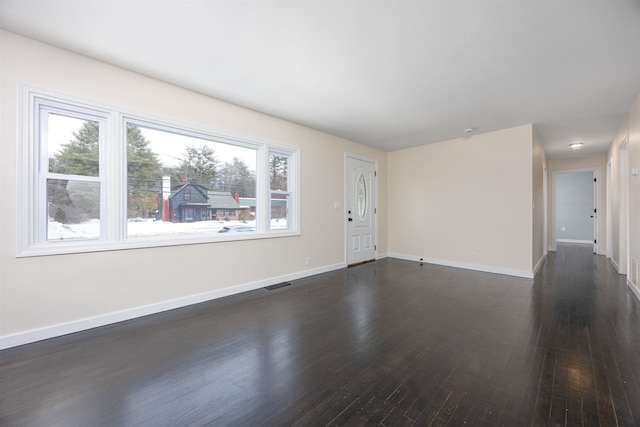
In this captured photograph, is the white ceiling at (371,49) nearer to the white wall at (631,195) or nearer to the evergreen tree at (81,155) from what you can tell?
the white wall at (631,195)

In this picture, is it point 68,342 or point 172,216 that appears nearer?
point 68,342

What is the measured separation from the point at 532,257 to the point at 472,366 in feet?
11.5

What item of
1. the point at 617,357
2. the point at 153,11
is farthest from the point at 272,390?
the point at 153,11

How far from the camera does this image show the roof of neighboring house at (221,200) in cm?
357

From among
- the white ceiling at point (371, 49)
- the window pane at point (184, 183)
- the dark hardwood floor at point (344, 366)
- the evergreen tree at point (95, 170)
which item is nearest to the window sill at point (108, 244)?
the window pane at point (184, 183)

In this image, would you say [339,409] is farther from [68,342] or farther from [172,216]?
[172,216]

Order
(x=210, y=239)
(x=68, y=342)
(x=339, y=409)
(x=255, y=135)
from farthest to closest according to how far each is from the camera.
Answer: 1. (x=255, y=135)
2. (x=210, y=239)
3. (x=68, y=342)
4. (x=339, y=409)

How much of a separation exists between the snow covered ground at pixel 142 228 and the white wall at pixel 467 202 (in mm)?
3647

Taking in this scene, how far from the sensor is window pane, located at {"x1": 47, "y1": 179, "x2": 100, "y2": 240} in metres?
2.45

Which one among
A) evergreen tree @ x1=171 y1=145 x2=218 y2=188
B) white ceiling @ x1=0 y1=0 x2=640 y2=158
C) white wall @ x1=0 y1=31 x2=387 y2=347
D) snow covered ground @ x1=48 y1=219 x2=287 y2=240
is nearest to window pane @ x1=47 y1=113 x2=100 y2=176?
white wall @ x1=0 y1=31 x2=387 y2=347

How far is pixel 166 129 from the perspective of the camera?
310cm

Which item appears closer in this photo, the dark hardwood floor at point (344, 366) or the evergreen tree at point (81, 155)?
the dark hardwood floor at point (344, 366)

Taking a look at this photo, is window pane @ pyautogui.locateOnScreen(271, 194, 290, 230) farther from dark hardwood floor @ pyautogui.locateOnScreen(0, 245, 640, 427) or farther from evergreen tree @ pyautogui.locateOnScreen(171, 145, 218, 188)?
dark hardwood floor @ pyautogui.locateOnScreen(0, 245, 640, 427)

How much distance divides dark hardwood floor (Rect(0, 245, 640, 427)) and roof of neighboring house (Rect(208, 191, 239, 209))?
4.21 feet
